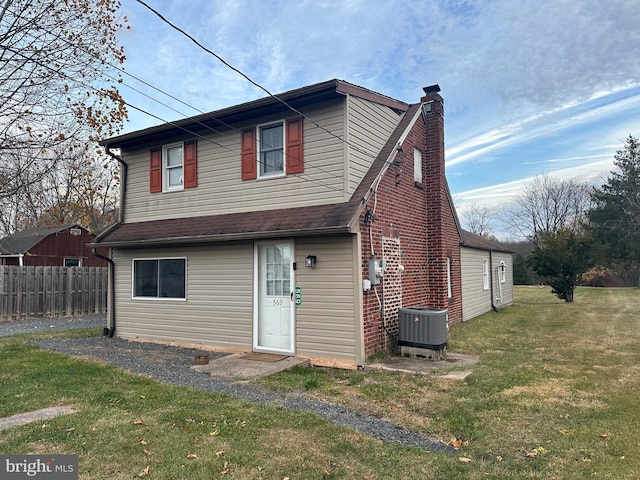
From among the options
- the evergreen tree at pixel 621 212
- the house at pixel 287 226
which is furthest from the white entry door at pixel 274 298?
the evergreen tree at pixel 621 212

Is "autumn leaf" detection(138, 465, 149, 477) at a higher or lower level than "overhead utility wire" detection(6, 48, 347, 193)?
lower

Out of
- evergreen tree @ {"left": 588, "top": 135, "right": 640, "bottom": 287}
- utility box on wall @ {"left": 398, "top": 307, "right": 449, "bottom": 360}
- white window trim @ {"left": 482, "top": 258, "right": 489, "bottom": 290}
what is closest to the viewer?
utility box on wall @ {"left": 398, "top": 307, "right": 449, "bottom": 360}

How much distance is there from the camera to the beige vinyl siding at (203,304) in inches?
349

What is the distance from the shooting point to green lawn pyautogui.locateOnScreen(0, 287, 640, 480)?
3.66 metres

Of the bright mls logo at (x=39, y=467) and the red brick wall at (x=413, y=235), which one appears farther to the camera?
the red brick wall at (x=413, y=235)

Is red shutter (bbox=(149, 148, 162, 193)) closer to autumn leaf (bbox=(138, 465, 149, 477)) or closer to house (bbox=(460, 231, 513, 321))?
autumn leaf (bbox=(138, 465, 149, 477))

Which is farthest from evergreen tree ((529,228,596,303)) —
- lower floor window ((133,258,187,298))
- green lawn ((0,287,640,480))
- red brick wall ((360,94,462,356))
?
lower floor window ((133,258,187,298))

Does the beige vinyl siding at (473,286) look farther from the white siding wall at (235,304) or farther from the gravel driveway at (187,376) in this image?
the gravel driveway at (187,376)

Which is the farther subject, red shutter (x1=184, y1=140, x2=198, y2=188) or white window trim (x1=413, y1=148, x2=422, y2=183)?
white window trim (x1=413, y1=148, x2=422, y2=183)

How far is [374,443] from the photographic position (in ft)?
13.8

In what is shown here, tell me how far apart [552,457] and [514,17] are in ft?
29.4

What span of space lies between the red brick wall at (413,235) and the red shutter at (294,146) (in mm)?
1627

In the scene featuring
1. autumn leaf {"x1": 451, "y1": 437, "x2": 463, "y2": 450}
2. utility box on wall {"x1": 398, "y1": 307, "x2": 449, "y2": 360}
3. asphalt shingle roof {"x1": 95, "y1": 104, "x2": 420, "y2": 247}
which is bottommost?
autumn leaf {"x1": 451, "y1": 437, "x2": 463, "y2": 450}

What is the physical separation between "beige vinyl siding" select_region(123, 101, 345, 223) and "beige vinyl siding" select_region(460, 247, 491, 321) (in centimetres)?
723
